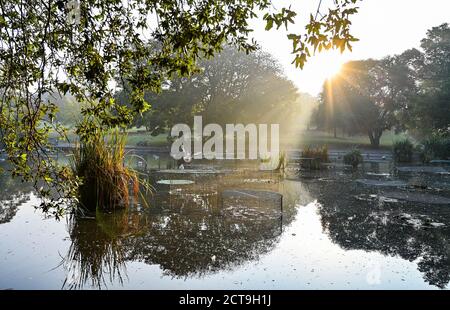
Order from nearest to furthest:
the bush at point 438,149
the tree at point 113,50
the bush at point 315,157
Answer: the tree at point 113,50, the bush at point 315,157, the bush at point 438,149

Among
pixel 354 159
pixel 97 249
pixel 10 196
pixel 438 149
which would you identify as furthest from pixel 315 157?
A: pixel 97 249

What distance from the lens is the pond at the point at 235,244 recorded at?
4.04 meters

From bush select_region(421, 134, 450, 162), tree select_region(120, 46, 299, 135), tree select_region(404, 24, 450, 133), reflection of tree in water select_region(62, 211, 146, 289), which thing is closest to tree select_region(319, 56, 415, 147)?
tree select_region(404, 24, 450, 133)

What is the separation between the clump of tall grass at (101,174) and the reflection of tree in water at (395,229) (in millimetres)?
3969

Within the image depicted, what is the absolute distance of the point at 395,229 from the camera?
6215mm

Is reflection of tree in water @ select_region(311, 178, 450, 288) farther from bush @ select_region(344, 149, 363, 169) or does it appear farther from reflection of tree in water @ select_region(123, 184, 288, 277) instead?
bush @ select_region(344, 149, 363, 169)

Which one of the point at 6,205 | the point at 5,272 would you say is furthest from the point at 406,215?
the point at 6,205

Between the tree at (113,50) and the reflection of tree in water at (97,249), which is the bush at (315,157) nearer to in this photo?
the reflection of tree in water at (97,249)

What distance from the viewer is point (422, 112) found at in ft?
94.9

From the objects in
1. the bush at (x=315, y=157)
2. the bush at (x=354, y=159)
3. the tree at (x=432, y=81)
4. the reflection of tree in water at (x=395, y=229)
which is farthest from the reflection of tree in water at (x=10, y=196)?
the tree at (x=432, y=81)

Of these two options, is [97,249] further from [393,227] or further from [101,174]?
[393,227]

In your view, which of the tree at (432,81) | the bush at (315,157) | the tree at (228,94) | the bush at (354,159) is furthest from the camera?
the tree at (228,94)

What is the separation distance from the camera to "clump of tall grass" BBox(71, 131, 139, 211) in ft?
23.3
